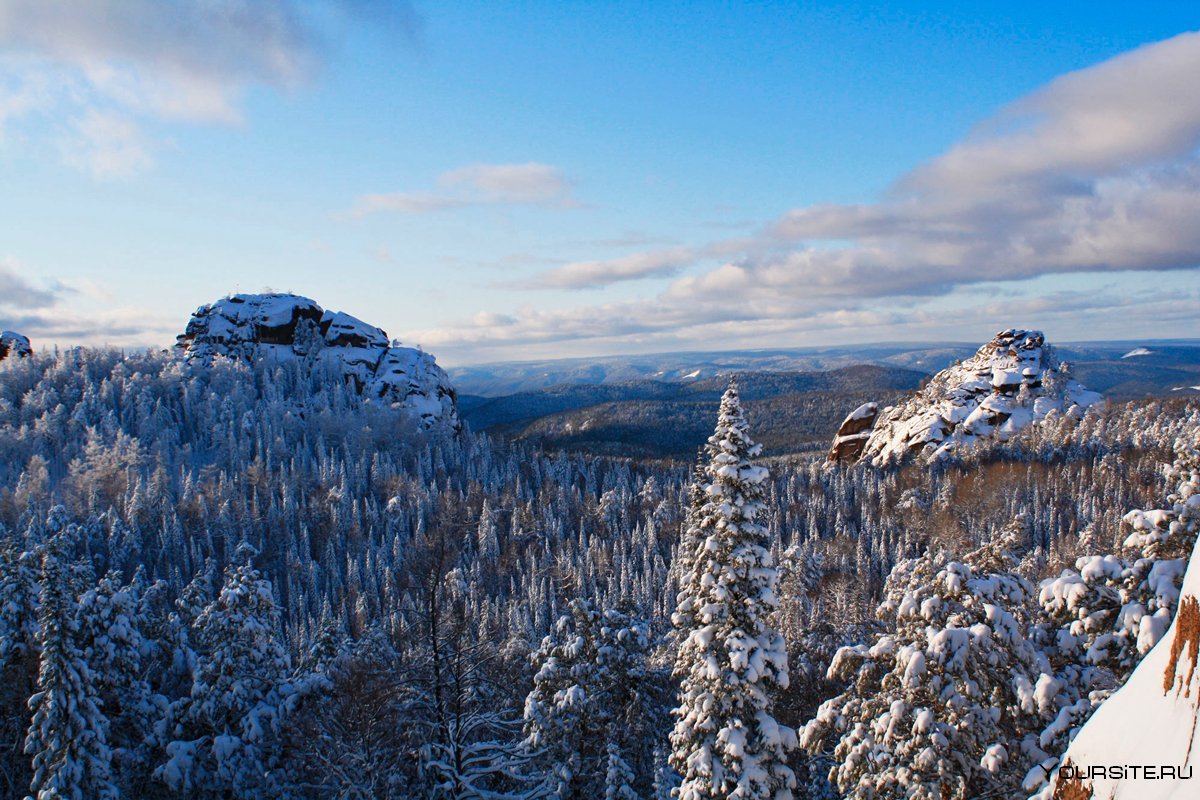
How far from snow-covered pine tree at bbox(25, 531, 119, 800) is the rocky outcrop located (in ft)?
528

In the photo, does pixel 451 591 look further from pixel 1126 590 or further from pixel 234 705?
pixel 1126 590

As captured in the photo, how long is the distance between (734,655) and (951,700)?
4626 millimetres

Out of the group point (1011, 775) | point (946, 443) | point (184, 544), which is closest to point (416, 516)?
point (184, 544)

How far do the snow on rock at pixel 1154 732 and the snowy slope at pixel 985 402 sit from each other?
488ft

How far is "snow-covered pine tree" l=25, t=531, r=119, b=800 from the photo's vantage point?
61.8ft

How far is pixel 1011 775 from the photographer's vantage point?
11.8 meters

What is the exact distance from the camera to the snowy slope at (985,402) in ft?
479

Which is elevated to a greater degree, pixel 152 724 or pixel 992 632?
pixel 992 632

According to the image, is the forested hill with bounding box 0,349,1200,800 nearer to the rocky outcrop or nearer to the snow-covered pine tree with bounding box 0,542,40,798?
the snow-covered pine tree with bounding box 0,542,40,798

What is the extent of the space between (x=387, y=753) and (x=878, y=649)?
12419 mm

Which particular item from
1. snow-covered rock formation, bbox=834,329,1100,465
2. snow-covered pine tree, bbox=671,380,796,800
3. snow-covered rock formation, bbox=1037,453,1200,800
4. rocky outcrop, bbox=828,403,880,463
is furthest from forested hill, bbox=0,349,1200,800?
rocky outcrop, bbox=828,403,880,463

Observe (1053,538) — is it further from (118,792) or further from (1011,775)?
(118,792)

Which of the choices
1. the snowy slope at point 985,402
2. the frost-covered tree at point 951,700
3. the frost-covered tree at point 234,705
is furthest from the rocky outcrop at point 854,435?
the frost-covered tree at point 951,700

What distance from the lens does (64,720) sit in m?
19.2
